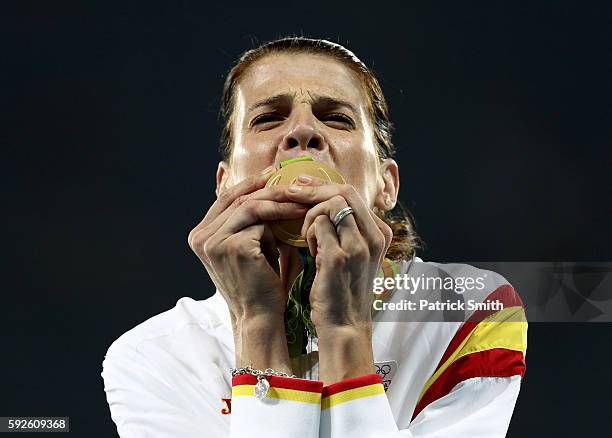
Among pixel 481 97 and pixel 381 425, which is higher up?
pixel 481 97

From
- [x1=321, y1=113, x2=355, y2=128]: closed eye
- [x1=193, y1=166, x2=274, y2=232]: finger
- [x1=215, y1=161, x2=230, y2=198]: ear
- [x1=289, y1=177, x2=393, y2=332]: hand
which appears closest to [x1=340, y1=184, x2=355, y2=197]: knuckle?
[x1=289, y1=177, x2=393, y2=332]: hand

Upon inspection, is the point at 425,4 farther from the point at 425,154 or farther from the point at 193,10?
the point at 193,10

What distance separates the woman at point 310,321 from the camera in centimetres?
148

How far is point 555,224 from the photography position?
96.9 inches

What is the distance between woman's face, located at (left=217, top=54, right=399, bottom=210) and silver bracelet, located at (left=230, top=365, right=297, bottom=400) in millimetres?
395

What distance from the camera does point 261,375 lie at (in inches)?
58.7

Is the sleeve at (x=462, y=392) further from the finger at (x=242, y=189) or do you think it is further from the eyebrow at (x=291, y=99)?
the eyebrow at (x=291, y=99)

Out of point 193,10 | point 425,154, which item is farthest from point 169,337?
point 193,10

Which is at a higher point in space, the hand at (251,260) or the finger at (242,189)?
the finger at (242,189)

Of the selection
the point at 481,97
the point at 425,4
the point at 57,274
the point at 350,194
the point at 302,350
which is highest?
the point at 425,4

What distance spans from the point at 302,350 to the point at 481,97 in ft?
3.86

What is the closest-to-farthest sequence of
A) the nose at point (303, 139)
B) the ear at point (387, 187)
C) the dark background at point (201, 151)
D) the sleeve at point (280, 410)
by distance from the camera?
the sleeve at point (280, 410) → the nose at point (303, 139) → the ear at point (387, 187) → the dark background at point (201, 151)

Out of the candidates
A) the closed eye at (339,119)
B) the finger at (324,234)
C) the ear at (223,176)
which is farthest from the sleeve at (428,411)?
the ear at (223,176)

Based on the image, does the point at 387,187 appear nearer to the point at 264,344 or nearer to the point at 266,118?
the point at 266,118
